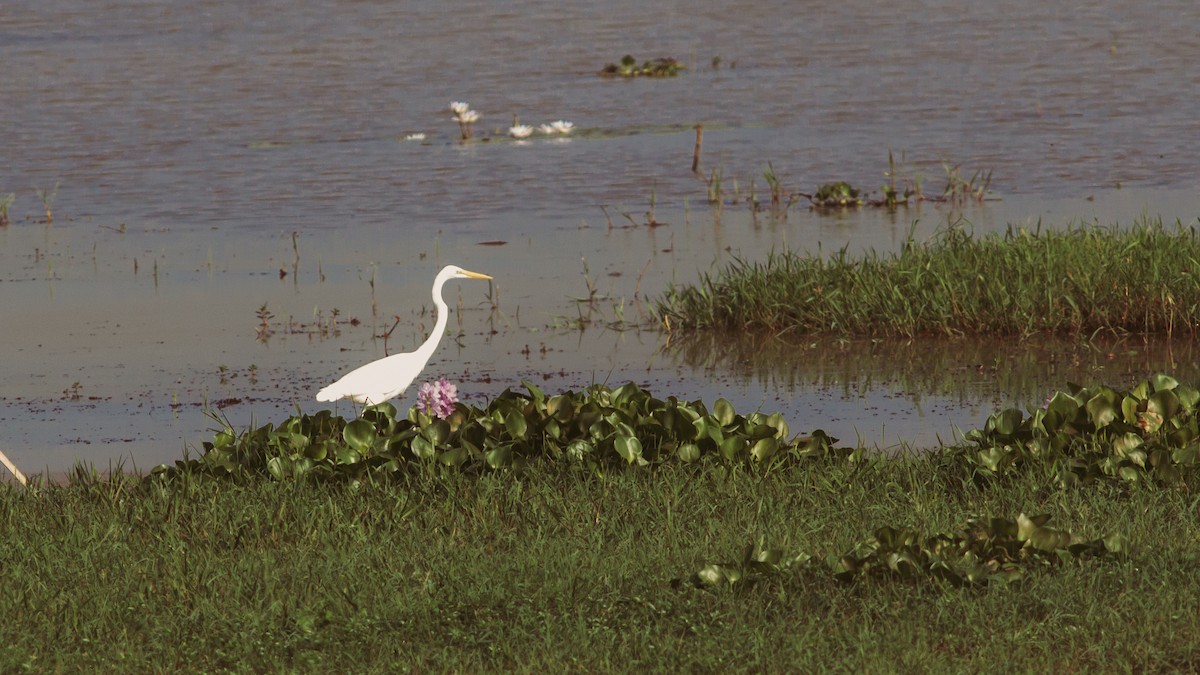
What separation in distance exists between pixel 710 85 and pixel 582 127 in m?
3.67

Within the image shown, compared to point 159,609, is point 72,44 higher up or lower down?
higher up

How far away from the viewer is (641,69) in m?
24.7

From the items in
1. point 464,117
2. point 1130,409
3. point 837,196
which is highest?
point 464,117

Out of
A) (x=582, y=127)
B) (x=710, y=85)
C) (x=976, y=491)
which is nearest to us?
(x=976, y=491)

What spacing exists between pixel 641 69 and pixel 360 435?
1782 cm

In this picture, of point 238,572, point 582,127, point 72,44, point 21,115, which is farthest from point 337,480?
point 72,44

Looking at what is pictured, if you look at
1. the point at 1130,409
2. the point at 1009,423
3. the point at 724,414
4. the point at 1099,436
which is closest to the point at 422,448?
the point at 724,414

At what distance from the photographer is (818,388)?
30.9 ft

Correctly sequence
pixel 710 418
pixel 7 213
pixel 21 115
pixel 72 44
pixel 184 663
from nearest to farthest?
pixel 184 663, pixel 710 418, pixel 7 213, pixel 21 115, pixel 72 44

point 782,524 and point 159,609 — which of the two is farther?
point 782,524

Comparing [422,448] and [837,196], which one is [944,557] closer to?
[422,448]

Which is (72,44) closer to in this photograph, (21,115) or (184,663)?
(21,115)

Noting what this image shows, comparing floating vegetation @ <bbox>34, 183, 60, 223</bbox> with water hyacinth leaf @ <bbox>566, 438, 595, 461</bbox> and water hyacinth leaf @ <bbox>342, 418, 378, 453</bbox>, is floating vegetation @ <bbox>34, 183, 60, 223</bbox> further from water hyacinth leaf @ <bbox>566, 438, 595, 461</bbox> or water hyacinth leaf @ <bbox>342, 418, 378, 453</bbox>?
water hyacinth leaf @ <bbox>566, 438, 595, 461</bbox>

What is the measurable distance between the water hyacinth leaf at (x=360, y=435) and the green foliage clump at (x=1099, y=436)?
2190 mm
